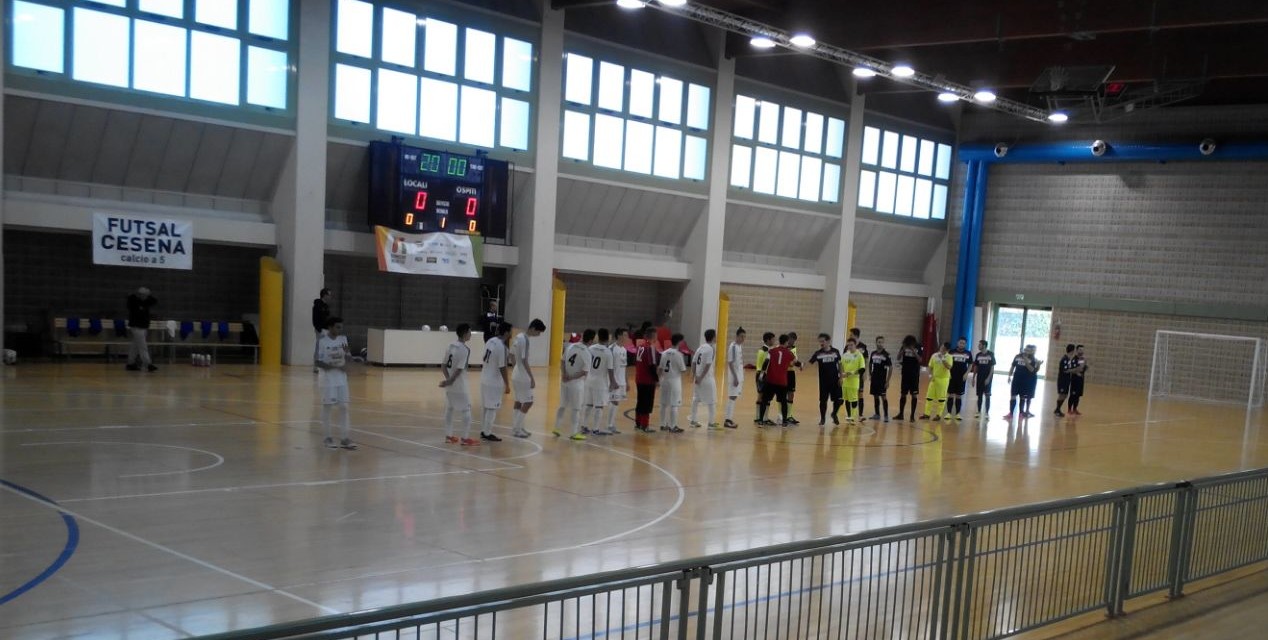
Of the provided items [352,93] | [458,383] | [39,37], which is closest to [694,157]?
[352,93]

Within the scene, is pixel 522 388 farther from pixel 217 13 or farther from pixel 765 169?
pixel 765 169

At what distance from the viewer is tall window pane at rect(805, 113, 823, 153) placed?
38.2 metres

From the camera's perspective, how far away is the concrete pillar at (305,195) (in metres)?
25.6

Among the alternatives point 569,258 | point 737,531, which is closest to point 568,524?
point 737,531

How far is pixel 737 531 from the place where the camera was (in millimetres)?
Answer: 10766

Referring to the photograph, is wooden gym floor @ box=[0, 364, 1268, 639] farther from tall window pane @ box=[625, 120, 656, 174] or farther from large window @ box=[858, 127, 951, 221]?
large window @ box=[858, 127, 951, 221]

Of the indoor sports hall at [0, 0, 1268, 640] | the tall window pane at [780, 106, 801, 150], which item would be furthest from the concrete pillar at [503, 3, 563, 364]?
the tall window pane at [780, 106, 801, 150]

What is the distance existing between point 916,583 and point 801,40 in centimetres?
2066

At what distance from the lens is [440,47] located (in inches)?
1104

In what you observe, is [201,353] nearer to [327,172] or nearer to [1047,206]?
[327,172]

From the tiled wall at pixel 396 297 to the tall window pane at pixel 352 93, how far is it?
14.5 feet

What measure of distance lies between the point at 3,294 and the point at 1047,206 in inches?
1428

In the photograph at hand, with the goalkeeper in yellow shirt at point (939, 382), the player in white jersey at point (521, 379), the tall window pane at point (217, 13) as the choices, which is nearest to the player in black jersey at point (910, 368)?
the goalkeeper in yellow shirt at point (939, 382)

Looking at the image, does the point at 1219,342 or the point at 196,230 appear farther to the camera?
the point at 1219,342
